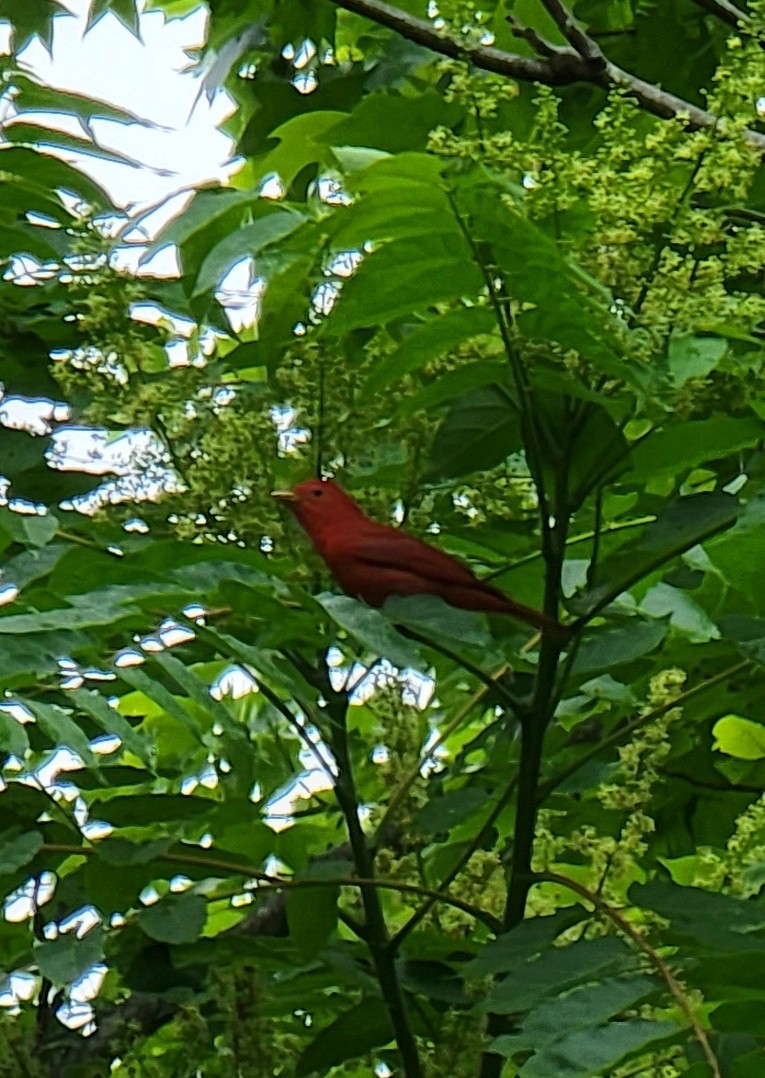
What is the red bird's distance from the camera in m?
1.30

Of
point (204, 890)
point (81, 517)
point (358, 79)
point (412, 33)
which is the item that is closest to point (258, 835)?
point (204, 890)

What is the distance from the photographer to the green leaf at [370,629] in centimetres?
111

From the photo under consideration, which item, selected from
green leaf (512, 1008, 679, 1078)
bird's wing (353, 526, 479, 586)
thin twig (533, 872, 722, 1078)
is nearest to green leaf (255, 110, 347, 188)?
bird's wing (353, 526, 479, 586)

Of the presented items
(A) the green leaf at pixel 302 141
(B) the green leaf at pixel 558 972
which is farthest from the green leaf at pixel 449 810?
(A) the green leaf at pixel 302 141

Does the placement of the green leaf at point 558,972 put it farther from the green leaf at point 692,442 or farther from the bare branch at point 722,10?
the bare branch at point 722,10

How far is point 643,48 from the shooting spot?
7.66 feet

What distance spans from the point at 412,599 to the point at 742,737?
91 cm

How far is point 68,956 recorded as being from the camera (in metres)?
1.25

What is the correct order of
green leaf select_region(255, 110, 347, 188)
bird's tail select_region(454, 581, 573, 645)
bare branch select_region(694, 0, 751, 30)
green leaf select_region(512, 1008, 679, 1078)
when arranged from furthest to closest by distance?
bare branch select_region(694, 0, 751, 30), green leaf select_region(255, 110, 347, 188), bird's tail select_region(454, 581, 573, 645), green leaf select_region(512, 1008, 679, 1078)

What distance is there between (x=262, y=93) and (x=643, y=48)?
0.56 metres

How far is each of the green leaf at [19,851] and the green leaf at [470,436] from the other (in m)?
0.44

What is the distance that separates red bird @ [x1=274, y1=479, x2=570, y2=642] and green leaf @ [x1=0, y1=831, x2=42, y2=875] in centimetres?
32

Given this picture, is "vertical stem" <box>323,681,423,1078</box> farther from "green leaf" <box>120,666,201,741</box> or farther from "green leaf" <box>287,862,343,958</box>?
"green leaf" <box>120,666,201,741</box>

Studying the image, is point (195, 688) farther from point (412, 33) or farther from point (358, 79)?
point (358, 79)
